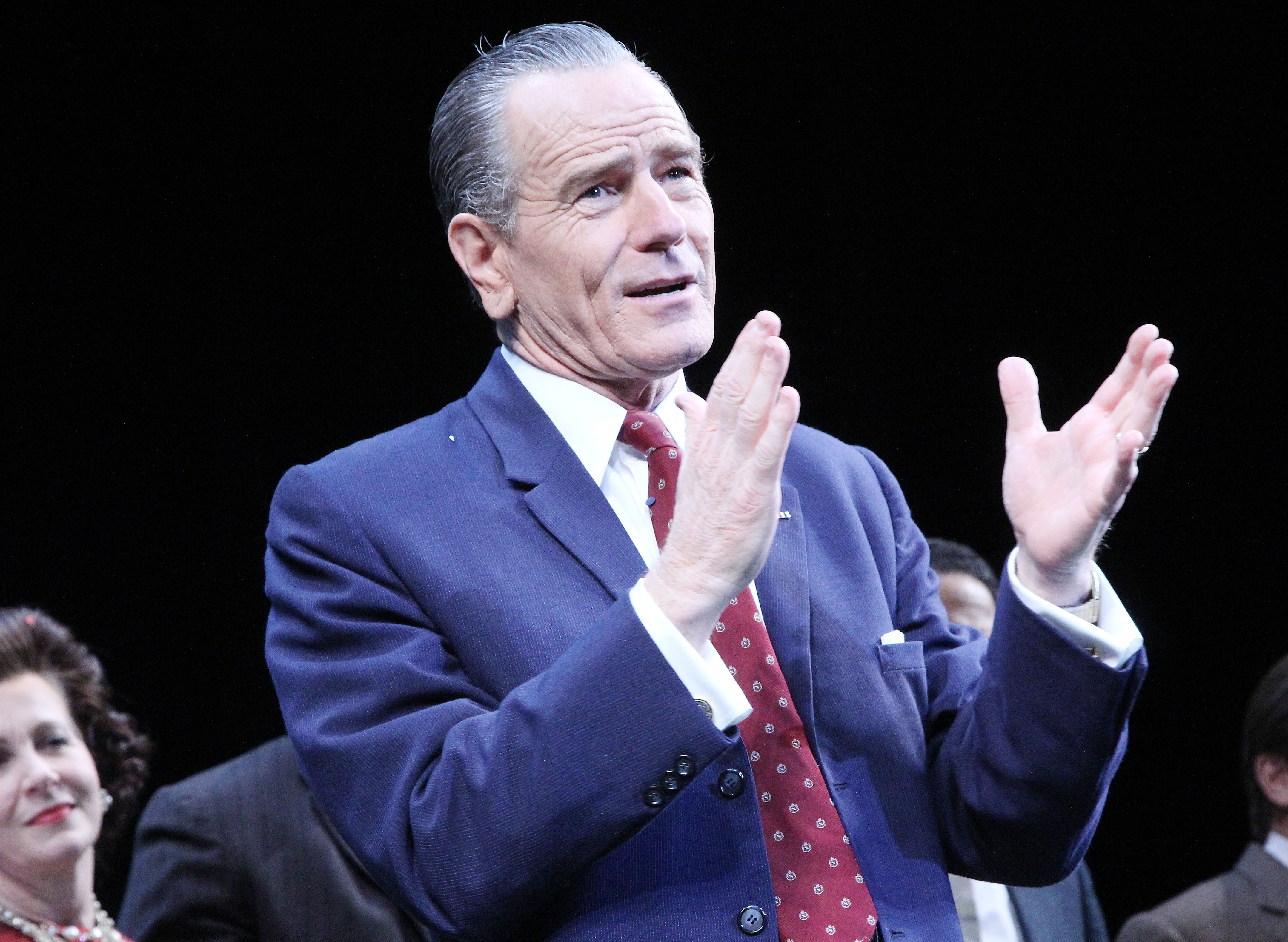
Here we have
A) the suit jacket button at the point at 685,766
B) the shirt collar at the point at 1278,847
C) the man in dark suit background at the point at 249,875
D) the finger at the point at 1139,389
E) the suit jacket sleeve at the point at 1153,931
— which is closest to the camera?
the suit jacket button at the point at 685,766

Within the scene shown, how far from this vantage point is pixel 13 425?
3207mm

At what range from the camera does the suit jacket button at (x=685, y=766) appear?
1194mm

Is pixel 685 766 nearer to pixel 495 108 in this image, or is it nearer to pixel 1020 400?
pixel 1020 400

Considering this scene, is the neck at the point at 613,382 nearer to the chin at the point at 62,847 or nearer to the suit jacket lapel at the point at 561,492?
the suit jacket lapel at the point at 561,492

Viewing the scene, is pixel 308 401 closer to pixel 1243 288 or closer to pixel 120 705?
pixel 120 705

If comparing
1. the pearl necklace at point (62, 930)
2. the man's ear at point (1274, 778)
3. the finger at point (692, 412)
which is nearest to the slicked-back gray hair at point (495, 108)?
the finger at point (692, 412)

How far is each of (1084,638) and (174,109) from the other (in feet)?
8.33

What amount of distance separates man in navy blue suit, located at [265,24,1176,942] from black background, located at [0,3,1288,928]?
1.78 metres

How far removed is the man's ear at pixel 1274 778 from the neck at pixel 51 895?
2358 millimetres

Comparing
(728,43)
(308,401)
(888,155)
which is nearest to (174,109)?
(308,401)

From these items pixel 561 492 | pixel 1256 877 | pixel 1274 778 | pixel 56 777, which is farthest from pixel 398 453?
pixel 1274 778

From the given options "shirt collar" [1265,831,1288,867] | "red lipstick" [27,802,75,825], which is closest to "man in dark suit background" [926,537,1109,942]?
"shirt collar" [1265,831,1288,867]

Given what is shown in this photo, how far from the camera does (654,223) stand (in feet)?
4.96

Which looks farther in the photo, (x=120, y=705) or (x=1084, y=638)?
(x=120, y=705)
